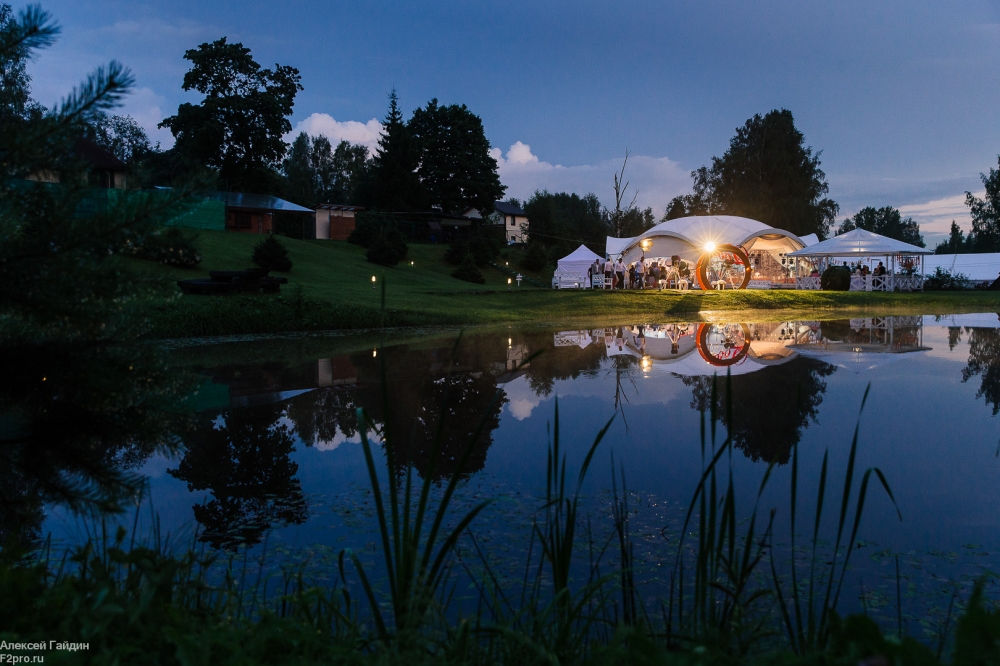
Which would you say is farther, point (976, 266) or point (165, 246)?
point (976, 266)

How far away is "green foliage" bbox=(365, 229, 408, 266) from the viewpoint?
133ft

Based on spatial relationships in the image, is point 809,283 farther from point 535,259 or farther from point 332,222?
point 332,222

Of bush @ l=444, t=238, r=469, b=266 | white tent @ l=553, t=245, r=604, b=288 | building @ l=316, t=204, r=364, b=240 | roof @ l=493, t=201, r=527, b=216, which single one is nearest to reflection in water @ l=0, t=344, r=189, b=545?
white tent @ l=553, t=245, r=604, b=288

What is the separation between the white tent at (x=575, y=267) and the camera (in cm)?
3962

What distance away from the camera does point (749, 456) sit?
5680 mm

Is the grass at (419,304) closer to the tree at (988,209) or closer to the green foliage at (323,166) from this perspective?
the tree at (988,209)

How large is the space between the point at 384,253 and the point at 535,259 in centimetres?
1217

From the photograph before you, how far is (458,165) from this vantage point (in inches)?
2623

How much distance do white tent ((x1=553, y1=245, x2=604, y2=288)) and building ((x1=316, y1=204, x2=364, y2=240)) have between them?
17.3 meters

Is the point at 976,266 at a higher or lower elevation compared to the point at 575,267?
higher

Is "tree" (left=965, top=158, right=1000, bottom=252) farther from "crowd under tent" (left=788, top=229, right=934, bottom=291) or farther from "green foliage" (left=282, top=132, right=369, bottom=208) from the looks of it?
"green foliage" (left=282, top=132, right=369, bottom=208)

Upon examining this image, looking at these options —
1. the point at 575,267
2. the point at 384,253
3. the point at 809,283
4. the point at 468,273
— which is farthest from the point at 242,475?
the point at 468,273

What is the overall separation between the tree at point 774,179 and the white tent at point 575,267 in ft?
84.3

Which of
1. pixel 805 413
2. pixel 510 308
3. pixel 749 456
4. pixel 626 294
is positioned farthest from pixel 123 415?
pixel 626 294
